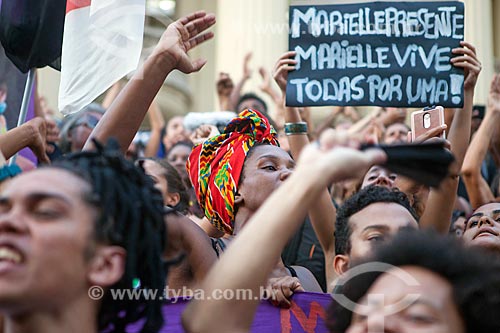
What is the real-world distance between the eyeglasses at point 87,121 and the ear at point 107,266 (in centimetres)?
383

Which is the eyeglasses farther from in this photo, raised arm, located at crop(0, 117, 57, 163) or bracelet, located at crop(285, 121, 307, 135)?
raised arm, located at crop(0, 117, 57, 163)

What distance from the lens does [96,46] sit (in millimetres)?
4363

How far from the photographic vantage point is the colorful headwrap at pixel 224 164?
170 inches

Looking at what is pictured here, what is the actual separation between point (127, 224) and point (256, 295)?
1.49ft

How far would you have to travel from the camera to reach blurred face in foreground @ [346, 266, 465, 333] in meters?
2.56

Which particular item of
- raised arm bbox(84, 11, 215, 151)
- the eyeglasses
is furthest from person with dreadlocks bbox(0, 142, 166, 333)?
the eyeglasses

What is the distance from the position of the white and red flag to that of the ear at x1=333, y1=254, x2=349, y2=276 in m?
1.21

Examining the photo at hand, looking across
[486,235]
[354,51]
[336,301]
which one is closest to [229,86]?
[354,51]

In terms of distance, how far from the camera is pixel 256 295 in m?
2.51

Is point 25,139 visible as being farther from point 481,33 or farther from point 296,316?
point 481,33

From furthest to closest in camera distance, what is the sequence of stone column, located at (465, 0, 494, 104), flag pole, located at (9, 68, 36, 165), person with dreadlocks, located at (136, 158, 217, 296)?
stone column, located at (465, 0, 494, 104) → flag pole, located at (9, 68, 36, 165) → person with dreadlocks, located at (136, 158, 217, 296)

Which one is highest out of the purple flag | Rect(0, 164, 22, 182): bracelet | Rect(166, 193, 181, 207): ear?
Rect(0, 164, 22, 182): bracelet

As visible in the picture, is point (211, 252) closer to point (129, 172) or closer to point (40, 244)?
point (129, 172)

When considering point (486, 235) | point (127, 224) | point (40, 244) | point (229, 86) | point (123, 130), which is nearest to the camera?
point (40, 244)
